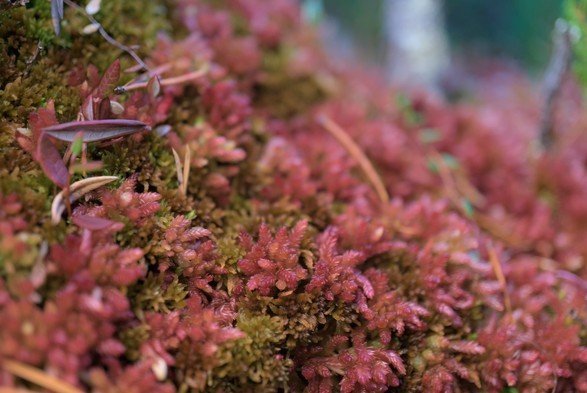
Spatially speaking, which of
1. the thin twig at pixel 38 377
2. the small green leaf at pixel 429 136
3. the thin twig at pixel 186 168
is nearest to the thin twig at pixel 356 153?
the small green leaf at pixel 429 136

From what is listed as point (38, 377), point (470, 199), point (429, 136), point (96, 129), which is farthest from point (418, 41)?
point (38, 377)

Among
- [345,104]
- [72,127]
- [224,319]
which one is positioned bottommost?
[224,319]

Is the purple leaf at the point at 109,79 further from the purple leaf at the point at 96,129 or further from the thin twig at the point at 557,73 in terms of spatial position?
the thin twig at the point at 557,73

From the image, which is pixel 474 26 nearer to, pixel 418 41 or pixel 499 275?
pixel 418 41

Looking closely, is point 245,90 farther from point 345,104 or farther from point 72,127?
point 72,127

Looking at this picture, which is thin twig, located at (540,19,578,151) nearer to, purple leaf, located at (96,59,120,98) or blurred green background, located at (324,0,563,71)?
purple leaf, located at (96,59,120,98)

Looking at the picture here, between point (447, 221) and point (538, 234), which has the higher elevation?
point (447, 221)

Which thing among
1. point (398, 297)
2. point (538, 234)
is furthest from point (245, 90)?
point (538, 234)
